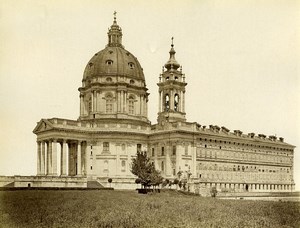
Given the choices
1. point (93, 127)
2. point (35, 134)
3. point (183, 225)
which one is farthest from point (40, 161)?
point (183, 225)

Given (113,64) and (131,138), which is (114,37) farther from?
(131,138)

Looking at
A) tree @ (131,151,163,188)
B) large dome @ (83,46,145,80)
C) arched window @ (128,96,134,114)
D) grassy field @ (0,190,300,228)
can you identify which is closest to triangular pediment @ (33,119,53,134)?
large dome @ (83,46,145,80)

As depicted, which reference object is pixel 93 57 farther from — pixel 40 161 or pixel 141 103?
pixel 40 161

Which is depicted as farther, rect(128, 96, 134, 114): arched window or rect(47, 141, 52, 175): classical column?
rect(128, 96, 134, 114): arched window

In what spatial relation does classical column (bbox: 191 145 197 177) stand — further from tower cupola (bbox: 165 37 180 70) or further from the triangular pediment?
the triangular pediment

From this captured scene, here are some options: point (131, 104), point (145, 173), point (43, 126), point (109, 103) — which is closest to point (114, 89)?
point (109, 103)

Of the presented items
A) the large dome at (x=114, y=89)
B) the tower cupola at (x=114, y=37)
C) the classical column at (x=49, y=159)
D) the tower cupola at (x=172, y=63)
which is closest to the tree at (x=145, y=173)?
the classical column at (x=49, y=159)

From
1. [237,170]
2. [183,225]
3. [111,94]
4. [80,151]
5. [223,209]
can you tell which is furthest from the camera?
[237,170]
